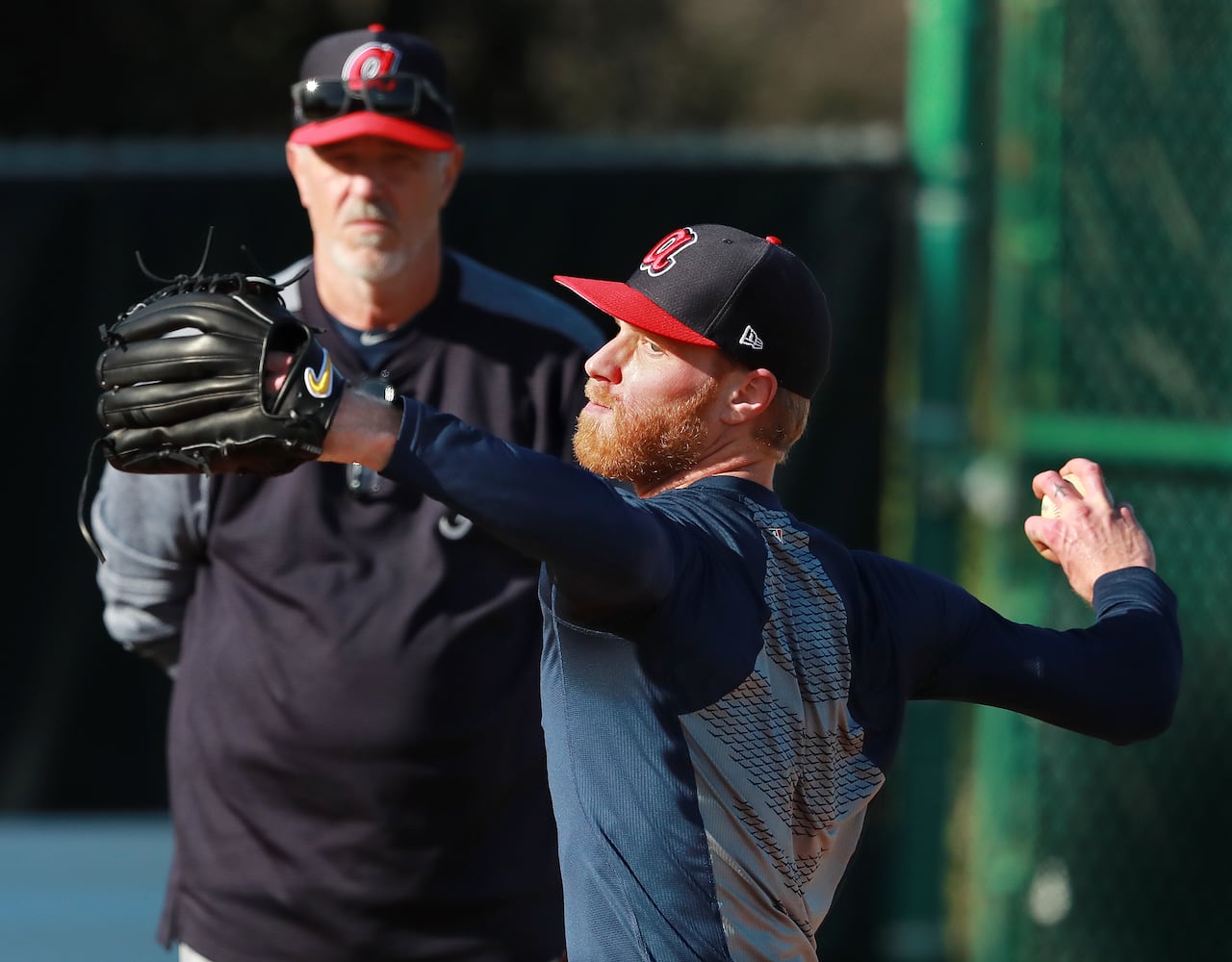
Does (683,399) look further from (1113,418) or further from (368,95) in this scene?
(1113,418)

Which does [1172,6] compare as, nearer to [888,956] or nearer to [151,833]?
[888,956]

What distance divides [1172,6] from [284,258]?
2.39 meters

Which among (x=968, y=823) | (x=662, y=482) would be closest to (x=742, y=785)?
(x=662, y=482)

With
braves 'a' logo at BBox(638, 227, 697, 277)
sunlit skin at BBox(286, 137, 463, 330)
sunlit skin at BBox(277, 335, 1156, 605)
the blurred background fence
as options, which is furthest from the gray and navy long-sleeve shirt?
the blurred background fence

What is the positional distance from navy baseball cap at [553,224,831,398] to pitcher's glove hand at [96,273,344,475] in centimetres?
48

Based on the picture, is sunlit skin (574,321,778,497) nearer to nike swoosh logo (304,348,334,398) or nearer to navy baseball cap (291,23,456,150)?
nike swoosh logo (304,348,334,398)

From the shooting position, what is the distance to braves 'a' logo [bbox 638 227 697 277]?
2.22 metres

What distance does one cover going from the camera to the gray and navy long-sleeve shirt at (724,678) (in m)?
1.84

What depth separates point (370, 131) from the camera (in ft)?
10.4

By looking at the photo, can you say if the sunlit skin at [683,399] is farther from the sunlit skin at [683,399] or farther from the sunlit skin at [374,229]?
the sunlit skin at [374,229]

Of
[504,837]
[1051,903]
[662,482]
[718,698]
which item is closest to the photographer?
[718,698]

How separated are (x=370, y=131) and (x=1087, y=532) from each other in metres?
1.55

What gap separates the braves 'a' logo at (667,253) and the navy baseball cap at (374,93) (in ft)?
3.57

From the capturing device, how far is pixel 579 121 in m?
11.5
